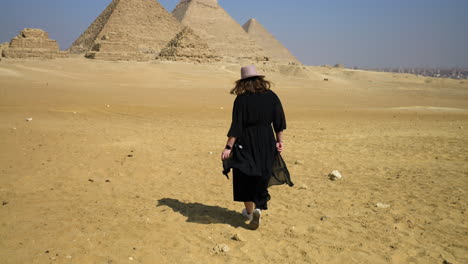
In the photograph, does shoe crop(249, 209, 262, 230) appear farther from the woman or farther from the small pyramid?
the small pyramid

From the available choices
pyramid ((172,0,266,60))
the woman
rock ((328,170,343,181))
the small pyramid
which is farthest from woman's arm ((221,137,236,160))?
pyramid ((172,0,266,60))

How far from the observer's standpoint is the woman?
11.5 feet

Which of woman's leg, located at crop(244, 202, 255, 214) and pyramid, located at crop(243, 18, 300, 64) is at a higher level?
Answer: pyramid, located at crop(243, 18, 300, 64)

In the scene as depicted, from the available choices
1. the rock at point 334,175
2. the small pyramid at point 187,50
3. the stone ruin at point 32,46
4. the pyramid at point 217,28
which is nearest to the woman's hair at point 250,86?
the rock at point 334,175

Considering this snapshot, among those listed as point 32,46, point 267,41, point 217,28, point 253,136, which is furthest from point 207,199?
point 267,41

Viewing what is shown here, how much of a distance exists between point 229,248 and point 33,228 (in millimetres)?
1742

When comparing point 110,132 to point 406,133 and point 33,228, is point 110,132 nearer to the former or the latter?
point 33,228

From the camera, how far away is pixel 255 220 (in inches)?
140

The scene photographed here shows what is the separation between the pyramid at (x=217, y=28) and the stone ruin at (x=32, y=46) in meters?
50.5

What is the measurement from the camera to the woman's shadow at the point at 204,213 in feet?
12.5

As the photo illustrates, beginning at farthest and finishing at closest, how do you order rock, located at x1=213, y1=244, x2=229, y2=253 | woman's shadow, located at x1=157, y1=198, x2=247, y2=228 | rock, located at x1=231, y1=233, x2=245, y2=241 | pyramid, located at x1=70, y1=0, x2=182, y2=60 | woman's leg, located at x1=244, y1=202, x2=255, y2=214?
1. pyramid, located at x1=70, y1=0, x2=182, y2=60
2. woman's shadow, located at x1=157, y1=198, x2=247, y2=228
3. woman's leg, located at x1=244, y1=202, x2=255, y2=214
4. rock, located at x1=231, y1=233, x2=245, y2=241
5. rock, located at x1=213, y1=244, x2=229, y2=253

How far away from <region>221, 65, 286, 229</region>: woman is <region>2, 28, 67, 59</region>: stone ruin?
41.9 meters

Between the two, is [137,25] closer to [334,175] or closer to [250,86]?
[334,175]

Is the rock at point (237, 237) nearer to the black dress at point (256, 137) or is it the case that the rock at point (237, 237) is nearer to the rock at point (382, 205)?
the black dress at point (256, 137)
